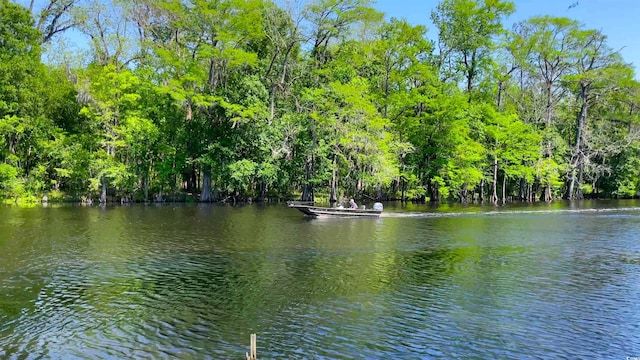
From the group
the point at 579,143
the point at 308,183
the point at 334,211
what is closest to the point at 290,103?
the point at 308,183

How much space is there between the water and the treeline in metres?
20.4

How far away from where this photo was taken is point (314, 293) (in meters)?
16.7

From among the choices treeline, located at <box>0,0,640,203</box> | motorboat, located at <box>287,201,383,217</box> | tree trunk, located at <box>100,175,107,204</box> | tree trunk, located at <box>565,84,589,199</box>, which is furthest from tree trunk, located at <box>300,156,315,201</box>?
tree trunk, located at <box>565,84,589,199</box>

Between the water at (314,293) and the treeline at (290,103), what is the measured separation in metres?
20.4

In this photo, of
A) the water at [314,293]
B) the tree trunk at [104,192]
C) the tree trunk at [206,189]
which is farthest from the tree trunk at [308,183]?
the water at [314,293]

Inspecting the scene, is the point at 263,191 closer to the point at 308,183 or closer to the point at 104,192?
the point at 308,183

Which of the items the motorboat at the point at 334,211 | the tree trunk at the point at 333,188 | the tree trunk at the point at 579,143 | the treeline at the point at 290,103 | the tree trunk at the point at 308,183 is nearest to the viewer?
the motorboat at the point at 334,211

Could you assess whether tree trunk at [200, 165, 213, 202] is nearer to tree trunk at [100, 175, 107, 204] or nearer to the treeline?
the treeline

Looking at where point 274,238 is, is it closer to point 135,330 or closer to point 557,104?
point 135,330

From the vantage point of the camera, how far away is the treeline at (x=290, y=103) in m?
48.7

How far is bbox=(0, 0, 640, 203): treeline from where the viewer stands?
4866 centimetres

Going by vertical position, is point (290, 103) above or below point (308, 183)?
above

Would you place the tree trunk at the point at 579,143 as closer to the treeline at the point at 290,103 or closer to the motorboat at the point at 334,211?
the treeline at the point at 290,103

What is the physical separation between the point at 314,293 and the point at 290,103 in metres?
42.3
